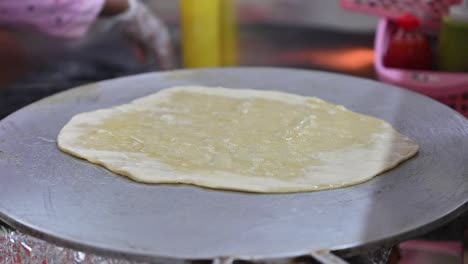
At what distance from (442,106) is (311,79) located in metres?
0.33

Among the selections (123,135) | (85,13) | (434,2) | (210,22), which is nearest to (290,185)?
(123,135)

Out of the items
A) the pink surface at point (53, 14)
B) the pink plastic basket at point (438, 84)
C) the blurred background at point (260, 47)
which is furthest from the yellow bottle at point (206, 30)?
the pink plastic basket at point (438, 84)

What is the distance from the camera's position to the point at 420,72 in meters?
1.59

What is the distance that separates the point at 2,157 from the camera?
1.10 metres

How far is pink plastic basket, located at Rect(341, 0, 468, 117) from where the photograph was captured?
5.07 feet

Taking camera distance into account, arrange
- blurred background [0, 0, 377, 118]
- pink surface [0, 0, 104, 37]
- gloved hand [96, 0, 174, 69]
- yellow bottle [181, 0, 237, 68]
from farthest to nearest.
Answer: yellow bottle [181, 0, 237, 68]
blurred background [0, 0, 377, 118]
gloved hand [96, 0, 174, 69]
pink surface [0, 0, 104, 37]

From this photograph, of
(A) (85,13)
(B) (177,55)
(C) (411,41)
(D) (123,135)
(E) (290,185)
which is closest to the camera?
(E) (290,185)

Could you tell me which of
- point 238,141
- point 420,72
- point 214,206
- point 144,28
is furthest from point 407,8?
point 214,206

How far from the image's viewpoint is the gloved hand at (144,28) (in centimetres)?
218

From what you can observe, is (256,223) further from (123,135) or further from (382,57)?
(382,57)

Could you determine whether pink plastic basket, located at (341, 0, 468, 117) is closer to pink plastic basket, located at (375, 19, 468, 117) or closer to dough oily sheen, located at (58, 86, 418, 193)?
pink plastic basket, located at (375, 19, 468, 117)

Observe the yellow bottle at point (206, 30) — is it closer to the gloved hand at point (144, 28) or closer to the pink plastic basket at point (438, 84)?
the gloved hand at point (144, 28)

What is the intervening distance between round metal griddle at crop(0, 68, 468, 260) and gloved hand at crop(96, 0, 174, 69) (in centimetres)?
100

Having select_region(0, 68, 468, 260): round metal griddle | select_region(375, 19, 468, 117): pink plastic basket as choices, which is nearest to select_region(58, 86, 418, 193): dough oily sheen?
select_region(0, 68, 468, 260): round metal griddle
